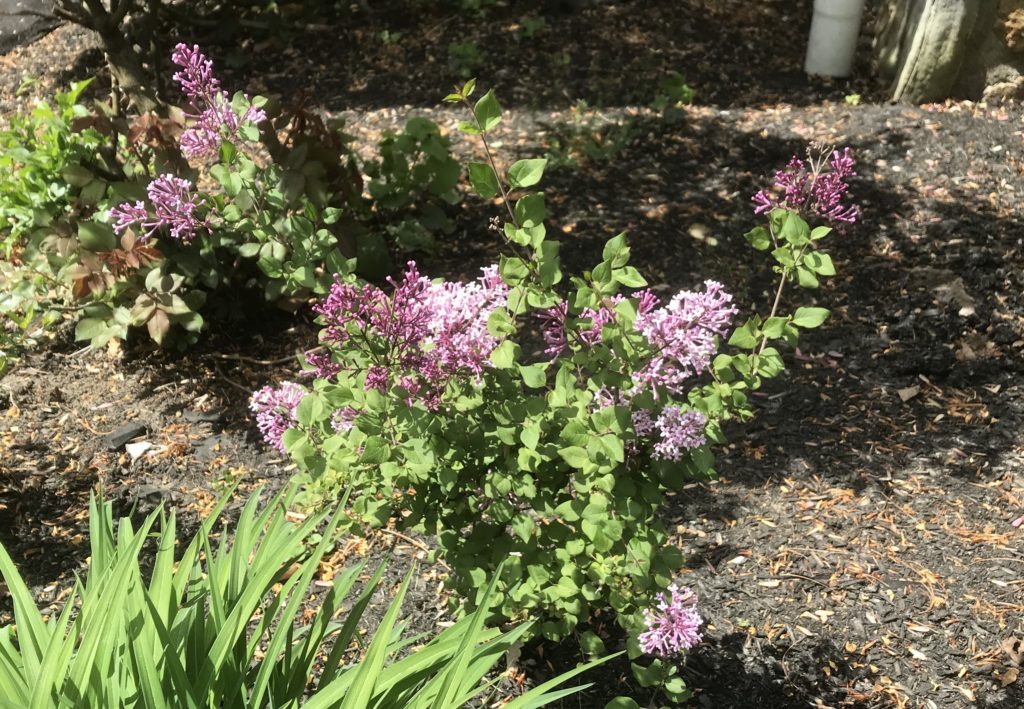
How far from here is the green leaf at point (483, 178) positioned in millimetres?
1749

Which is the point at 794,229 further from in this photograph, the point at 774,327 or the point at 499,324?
the point at 499,324

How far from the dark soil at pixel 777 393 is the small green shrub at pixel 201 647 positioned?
2.69 ft

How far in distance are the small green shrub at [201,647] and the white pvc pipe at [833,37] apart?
15.6ft

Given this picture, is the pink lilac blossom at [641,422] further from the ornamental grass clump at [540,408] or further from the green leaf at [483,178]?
the green leaf at [483,178]

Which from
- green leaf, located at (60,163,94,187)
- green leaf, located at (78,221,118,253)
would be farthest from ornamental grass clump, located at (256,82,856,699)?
green leaf, located at (60,163,94,187)

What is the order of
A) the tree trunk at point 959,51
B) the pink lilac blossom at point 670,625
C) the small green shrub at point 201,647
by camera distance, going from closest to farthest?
the small green shrub at point 201,647, the pink lilac blossom at point 670,625, the tree trunk at point 959,51

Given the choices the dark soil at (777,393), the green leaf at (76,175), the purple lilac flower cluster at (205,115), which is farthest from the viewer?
the green leaf at (76,175)

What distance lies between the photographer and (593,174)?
4.82 m

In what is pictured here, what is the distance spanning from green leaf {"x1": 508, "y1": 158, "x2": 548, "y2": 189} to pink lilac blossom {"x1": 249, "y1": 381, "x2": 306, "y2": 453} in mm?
759

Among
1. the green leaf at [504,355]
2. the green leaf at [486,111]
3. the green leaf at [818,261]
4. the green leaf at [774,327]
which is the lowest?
the green leaf at [504,355]

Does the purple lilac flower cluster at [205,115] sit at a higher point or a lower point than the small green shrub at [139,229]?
higher

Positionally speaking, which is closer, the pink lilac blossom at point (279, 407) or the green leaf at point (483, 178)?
the green leaf at point (483, 178)

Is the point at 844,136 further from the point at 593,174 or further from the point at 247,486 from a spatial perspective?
the point at 247,486

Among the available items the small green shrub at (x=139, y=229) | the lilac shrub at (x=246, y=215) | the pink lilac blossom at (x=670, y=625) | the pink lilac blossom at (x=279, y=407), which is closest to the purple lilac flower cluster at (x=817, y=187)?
the pink lilac blossom at (x=670, y=625)
